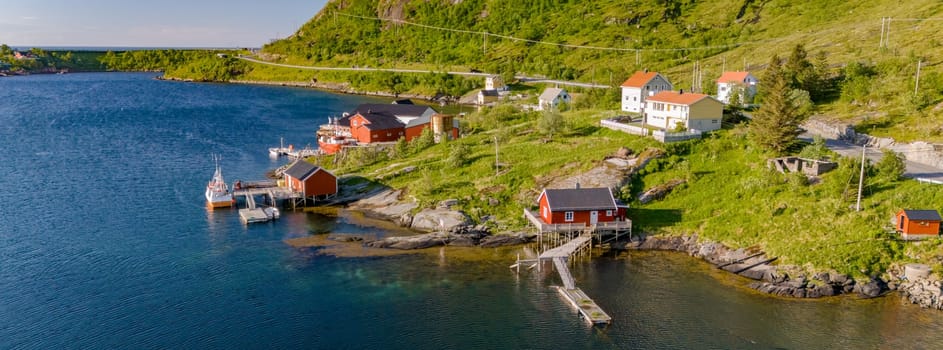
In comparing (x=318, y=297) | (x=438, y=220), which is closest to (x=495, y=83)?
A: (x=438, y=220)

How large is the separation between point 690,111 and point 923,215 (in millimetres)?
28045

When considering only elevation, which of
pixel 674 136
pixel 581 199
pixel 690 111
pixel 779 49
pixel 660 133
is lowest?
pixel 581 199

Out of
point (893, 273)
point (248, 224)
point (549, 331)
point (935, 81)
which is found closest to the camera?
point (549, 331)

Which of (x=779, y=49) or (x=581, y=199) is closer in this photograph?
(x=581, y=199)

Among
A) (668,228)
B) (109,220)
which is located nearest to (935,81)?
(668,228)

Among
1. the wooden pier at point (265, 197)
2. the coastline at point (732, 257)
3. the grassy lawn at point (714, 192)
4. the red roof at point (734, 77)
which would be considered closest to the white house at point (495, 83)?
the red roof at point (734, 77)

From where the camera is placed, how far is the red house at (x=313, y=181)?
70.6 meters

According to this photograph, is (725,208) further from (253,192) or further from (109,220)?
(109,220)

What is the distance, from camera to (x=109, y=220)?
65500 millimetres

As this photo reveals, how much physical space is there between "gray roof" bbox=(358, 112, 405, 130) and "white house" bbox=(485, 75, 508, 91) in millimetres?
59042

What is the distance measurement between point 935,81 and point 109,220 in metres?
91.0

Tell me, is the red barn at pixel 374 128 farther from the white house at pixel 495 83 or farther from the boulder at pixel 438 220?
the white house at pixel 495 83

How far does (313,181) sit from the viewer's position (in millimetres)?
71000

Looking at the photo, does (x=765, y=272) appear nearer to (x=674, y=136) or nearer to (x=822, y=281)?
(x=822, y=281)
